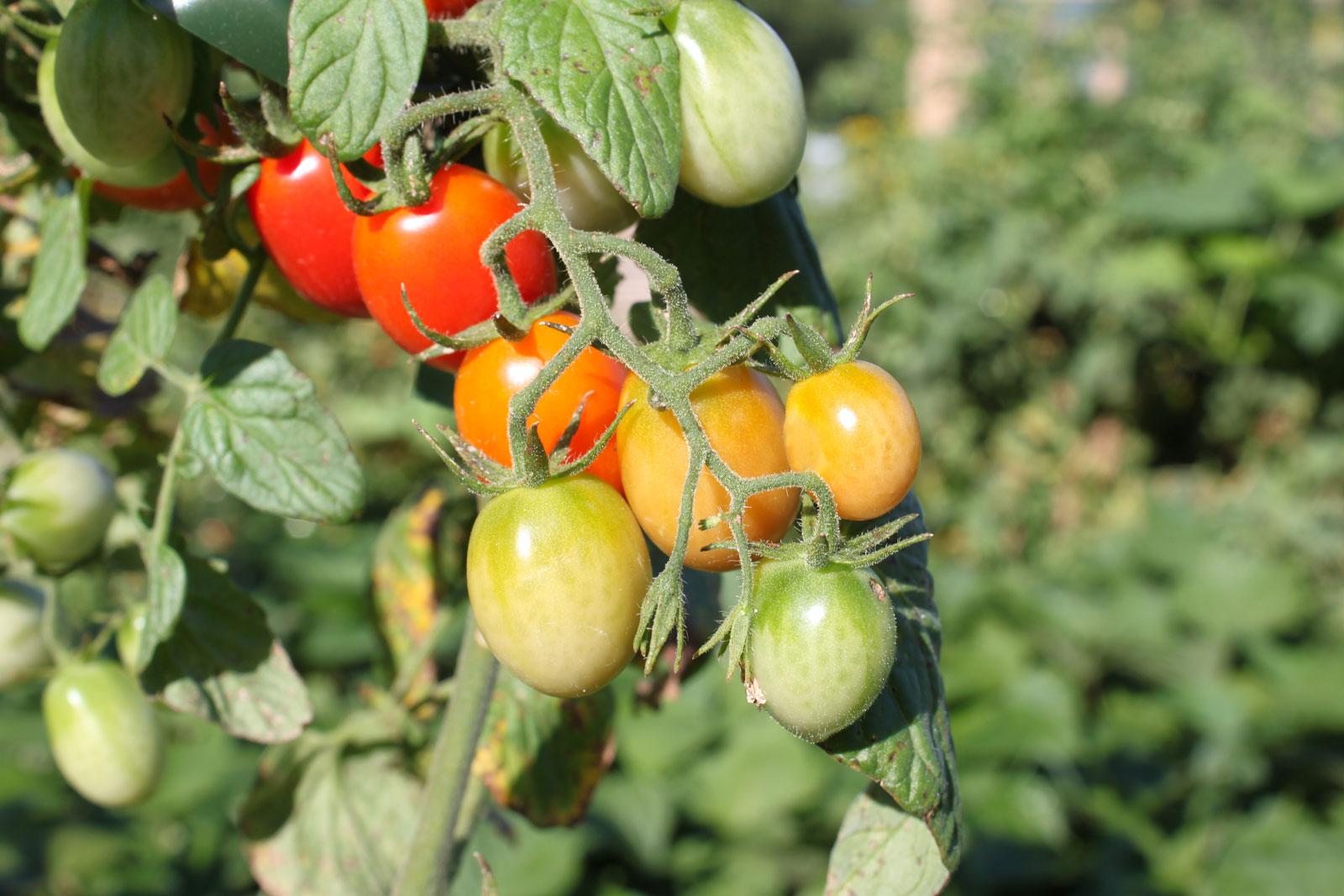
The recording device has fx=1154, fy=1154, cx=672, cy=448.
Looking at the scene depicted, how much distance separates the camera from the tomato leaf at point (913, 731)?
495 mm

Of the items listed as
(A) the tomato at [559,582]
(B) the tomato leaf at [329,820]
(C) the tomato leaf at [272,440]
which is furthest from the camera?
(B) the tomato leaf at [329,820]

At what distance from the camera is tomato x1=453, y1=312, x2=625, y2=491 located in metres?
0.47

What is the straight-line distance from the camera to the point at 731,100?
0.48 meters

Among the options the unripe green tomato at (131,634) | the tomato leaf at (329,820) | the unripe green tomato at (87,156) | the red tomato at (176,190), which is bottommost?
the tomato leaf at (329,820)

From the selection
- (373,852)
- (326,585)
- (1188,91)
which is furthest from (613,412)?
(1188,91)

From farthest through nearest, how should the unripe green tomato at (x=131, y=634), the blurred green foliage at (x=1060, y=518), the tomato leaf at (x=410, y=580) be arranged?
the blurred green foliage at (x=1060, y=518)
the tomato leaf at (x=410, y=580)
the unripe green tomato at (x=131, y=634)

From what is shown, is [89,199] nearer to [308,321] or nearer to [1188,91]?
[308,321]

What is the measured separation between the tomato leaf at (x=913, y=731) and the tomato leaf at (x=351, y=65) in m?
0.30

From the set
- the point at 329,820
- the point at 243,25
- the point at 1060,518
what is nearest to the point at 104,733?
the point at 329,820

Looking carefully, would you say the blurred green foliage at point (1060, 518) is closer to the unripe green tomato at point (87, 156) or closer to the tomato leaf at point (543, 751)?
the tomato leaf at point (543, 751)

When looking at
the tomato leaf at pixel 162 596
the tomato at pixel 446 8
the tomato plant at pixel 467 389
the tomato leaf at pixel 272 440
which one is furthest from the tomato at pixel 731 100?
the tomato leaf at pixel 162 596

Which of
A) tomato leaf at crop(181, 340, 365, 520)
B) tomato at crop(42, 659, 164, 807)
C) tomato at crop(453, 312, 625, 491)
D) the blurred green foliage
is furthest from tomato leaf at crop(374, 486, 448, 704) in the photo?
tomato at crop(453, 312, 625, 491)

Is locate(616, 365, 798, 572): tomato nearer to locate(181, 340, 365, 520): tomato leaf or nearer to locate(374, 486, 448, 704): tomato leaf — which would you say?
locate(181, 340, 365, 520): tomato leaf

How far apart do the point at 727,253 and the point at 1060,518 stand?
128 inches
